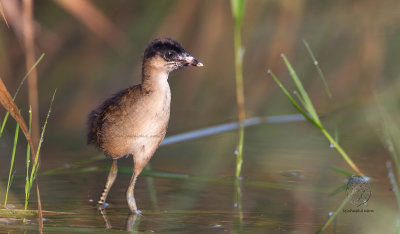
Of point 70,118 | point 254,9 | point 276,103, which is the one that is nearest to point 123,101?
point 70,118

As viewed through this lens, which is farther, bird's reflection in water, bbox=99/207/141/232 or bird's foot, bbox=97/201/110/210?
bird's foot, bbox=97/201/110/210

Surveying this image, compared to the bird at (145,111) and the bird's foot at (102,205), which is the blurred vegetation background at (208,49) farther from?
the bird's foot at (102,205)

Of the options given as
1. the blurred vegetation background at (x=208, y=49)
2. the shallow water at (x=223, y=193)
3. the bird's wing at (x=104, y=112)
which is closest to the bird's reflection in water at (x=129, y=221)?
the shallow water at (x=223, y=193)

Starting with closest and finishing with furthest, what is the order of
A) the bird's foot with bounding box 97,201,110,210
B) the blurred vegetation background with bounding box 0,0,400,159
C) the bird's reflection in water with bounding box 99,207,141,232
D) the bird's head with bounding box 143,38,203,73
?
the bird's reflection in water with bounding box 99,207,141,232 < the bird's foot with bounding box 97,201,110,210 < the bird's head with bounding box 143,38,203,73 < the blurred vegetation background with bounding box 0,0,400,159

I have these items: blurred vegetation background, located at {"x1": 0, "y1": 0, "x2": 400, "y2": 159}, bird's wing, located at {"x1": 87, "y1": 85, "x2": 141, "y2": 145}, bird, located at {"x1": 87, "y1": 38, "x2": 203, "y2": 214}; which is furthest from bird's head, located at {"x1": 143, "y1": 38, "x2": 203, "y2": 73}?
blurred vegetation background, located at {"x1": 0, "y1": 0, "x2": 400, "y2": 159}

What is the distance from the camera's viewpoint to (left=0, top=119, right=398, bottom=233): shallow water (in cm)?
395

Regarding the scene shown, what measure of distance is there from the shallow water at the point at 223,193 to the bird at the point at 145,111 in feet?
0.71

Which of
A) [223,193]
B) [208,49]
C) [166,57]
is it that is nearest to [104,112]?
[166,57]

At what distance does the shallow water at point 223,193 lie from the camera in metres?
3.95

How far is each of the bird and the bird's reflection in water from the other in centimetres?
13

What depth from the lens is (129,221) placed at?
3992mm

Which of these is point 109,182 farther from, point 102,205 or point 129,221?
point 129,221

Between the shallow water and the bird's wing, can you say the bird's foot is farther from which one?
the bird's wing

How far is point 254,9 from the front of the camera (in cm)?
913
